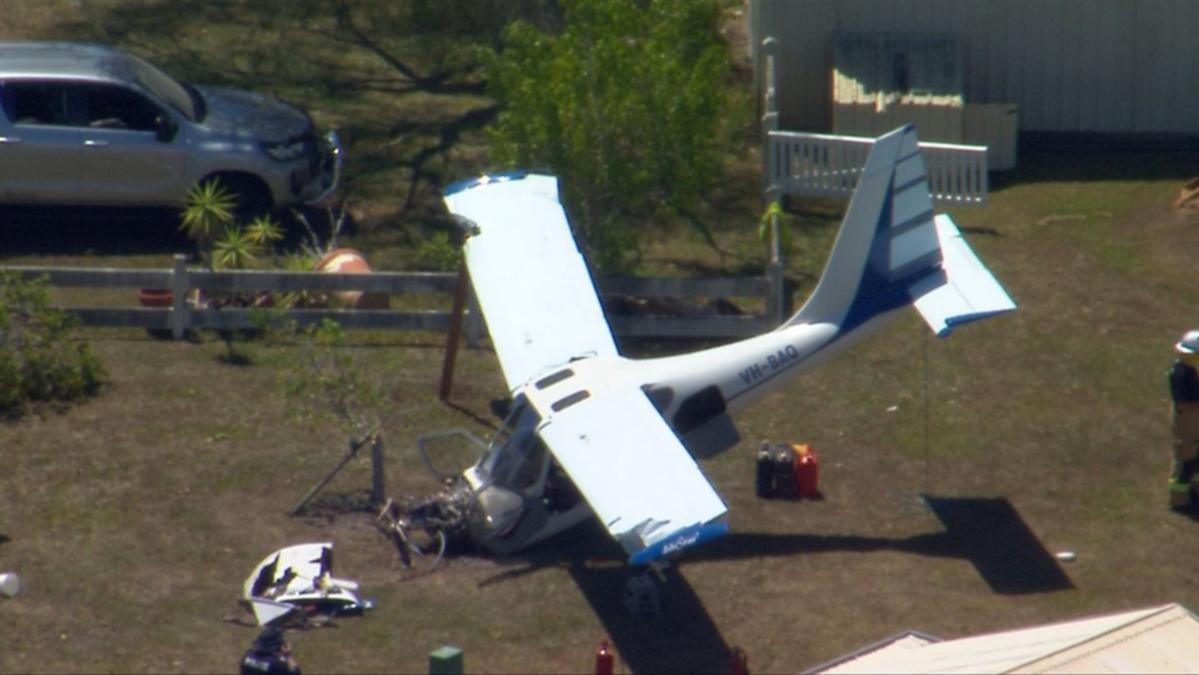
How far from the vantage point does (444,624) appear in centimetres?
1367

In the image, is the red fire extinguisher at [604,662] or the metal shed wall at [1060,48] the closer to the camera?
the red fire extinguisher at [604,662]

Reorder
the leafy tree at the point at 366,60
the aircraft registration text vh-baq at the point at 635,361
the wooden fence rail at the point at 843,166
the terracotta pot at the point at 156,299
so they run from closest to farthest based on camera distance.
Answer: the aircraft registration text vh-baq at the point at 635,361 → the terracotta pot at the point at 156,299 → the wooden fence rail at the point at 843,166 → the leafy tree at the point at 366,60

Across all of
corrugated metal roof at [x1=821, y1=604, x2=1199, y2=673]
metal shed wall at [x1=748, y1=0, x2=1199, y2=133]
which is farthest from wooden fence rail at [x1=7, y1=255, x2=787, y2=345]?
corrugated metal roof at [x1=821, y1=604, x2=1199, y2=673]

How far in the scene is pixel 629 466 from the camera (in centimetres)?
1327

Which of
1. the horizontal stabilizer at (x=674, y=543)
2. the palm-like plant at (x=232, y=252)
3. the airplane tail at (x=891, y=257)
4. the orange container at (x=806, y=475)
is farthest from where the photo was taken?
the palm-like plant at (x=232, y=252)

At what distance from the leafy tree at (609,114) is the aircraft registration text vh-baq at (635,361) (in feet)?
8.88

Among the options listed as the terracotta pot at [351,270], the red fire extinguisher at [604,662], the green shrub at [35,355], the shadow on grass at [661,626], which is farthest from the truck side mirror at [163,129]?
the red fire extinguisher at [604,662]

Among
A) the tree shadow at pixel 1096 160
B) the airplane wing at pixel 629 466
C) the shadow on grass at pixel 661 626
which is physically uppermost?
the airplane wing at pixel 629 466

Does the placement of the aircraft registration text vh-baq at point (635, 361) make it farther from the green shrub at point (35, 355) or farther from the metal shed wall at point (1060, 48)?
the metal shed wall at point (1060, 48)

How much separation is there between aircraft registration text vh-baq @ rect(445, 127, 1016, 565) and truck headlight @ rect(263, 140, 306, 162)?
5.28 metres

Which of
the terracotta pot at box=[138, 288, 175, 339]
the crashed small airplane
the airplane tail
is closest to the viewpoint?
the crashed small airplane

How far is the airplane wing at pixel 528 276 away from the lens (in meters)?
15.3

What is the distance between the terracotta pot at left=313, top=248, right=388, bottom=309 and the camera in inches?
766

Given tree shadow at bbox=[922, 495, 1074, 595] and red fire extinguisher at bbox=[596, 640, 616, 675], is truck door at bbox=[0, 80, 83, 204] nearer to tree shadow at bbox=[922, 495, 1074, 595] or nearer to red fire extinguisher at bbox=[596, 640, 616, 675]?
tree shadow at bbox=[922, 495, 1074, 595]
